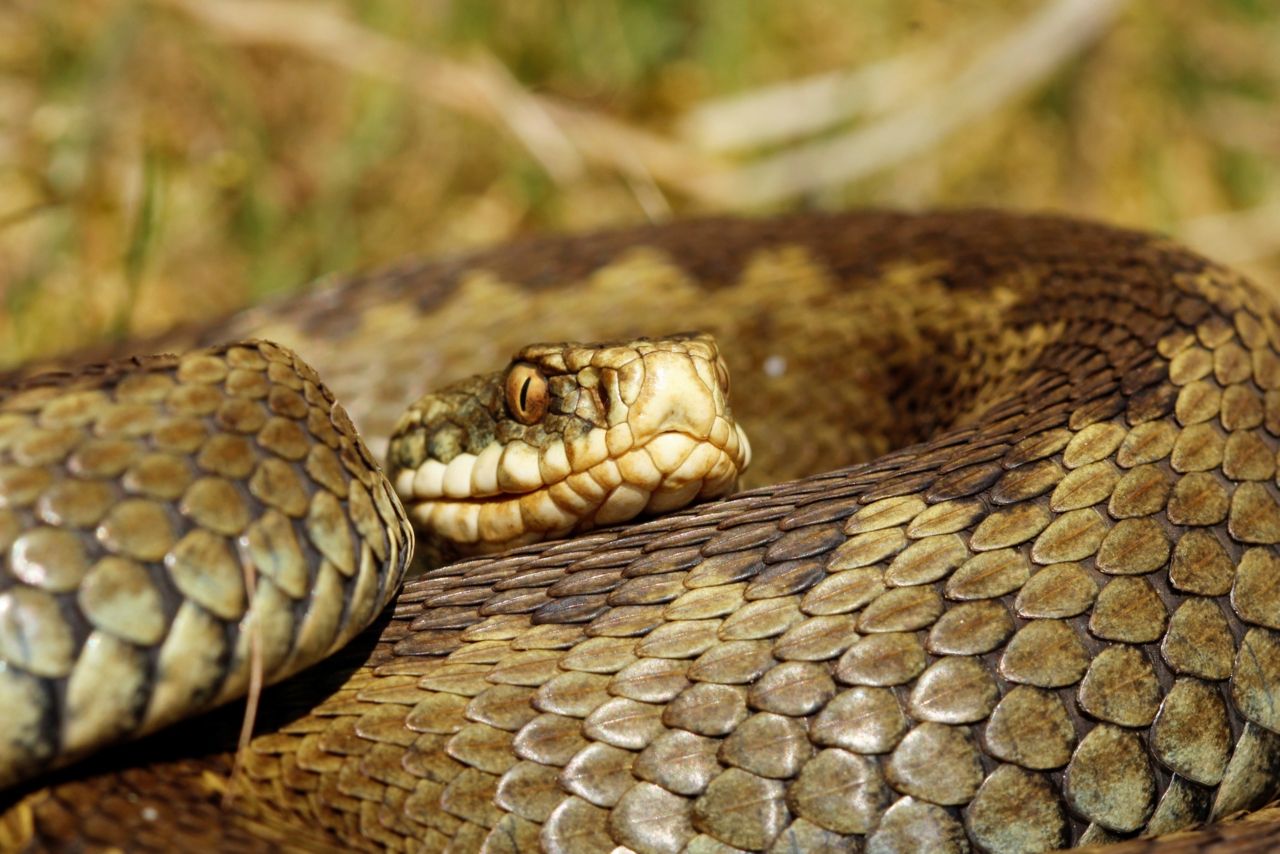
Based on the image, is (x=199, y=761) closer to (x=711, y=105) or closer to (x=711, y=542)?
(x=711, y=542)

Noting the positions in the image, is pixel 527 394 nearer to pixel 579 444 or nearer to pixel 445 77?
pixel 579 444

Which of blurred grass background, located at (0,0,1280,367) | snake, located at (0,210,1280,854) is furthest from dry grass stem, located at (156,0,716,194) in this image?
snake, located at (0,210,1280,854)

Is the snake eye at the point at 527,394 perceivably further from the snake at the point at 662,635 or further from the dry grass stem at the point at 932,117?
the dry grass stem at the point at 932,117

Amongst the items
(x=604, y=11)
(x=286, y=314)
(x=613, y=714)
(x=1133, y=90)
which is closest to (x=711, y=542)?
(x=613, y=714)

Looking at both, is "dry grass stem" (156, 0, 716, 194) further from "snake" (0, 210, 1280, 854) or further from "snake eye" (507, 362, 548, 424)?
"snake" (0, 210, 1280, 854)

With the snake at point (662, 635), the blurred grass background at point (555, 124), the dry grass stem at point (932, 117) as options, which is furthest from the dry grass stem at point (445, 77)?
the snake at point (662, 635)

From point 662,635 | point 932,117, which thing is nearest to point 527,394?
point 662,635
